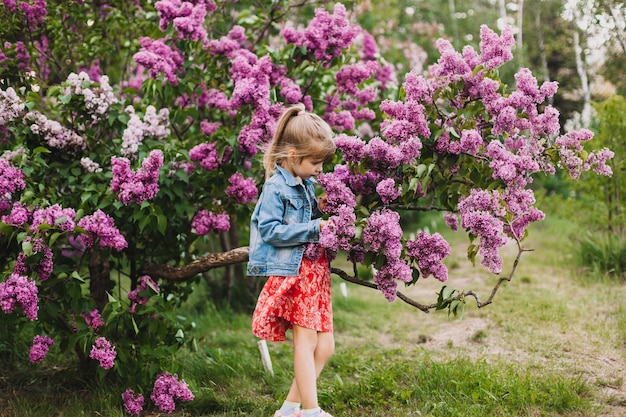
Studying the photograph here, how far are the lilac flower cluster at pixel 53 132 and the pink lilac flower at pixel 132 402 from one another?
1443mm

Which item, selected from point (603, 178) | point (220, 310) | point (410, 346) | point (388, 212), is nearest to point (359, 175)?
point (388, 212)

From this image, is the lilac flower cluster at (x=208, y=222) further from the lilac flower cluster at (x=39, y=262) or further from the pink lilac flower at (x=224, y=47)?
the pink lilac flower at (x=224, y=47)

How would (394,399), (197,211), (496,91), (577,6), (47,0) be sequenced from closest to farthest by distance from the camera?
1. (496,91)
2. (394,399)
3. (197,211)
4. (47,0)
5. (577,6)

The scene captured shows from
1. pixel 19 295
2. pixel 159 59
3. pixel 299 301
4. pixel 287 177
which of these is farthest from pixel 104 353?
pixel 159 59

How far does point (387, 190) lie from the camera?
9.59ft

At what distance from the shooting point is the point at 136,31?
16.4 feet

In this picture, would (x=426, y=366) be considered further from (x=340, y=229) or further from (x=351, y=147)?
(x=351, y=147)

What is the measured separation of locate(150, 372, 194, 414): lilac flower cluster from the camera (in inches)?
139

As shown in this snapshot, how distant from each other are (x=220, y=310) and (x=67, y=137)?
2.70 metres

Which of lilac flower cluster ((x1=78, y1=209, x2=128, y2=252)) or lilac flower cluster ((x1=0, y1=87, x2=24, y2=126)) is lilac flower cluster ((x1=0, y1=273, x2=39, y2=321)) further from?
lilac flower cluster ((x1=0, y1=87, x2=24, y2=126))

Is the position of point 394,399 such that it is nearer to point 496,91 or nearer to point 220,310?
point 496,91

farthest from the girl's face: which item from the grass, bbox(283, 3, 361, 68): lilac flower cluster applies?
the grass

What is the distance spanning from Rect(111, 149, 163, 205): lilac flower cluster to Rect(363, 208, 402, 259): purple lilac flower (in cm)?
121

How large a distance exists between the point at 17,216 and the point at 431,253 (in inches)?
79.8
